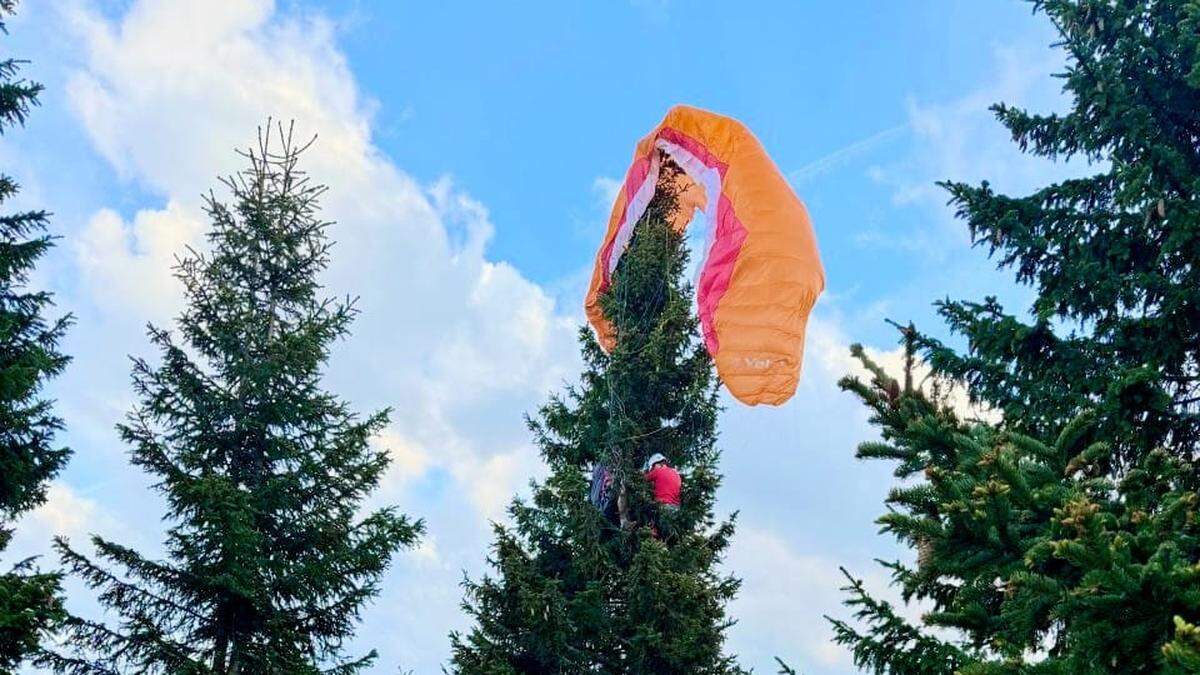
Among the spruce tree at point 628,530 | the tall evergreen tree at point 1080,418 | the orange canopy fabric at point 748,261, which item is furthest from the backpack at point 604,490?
the tall evergreen tree at point 1080,418

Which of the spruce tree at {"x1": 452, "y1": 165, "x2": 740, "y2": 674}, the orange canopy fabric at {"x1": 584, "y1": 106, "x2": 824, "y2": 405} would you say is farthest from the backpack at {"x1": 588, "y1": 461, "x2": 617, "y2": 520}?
the orange canopy fabric at {"x1": 584, "y1": 106, "x2": 824, "y2": 405}

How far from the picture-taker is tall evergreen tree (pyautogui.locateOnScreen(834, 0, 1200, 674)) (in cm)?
426

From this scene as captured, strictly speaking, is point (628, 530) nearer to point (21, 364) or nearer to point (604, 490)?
point (604, 490)

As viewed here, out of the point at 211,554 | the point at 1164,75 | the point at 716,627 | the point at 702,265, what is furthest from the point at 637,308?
the point at 1164,75

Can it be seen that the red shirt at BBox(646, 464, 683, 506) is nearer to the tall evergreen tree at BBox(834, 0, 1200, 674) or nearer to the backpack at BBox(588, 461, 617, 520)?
the backpack at BBox(588, 461, 617, 520)

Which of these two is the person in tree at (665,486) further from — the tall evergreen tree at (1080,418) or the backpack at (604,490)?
the tall evergreen tree at (1080,418)

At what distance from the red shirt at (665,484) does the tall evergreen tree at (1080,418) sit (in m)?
7.56

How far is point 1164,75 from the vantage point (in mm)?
10625

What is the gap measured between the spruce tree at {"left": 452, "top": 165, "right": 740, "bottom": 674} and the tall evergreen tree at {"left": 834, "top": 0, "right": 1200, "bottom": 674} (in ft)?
23.6

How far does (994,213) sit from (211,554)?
11762 mm

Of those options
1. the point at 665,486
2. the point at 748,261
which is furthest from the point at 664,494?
the point at 748,261

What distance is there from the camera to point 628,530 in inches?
651

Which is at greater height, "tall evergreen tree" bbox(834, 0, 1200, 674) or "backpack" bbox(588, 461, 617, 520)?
"backpack" bbox(588, 461, 617, 520)

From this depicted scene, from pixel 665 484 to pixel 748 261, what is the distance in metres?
4.89
